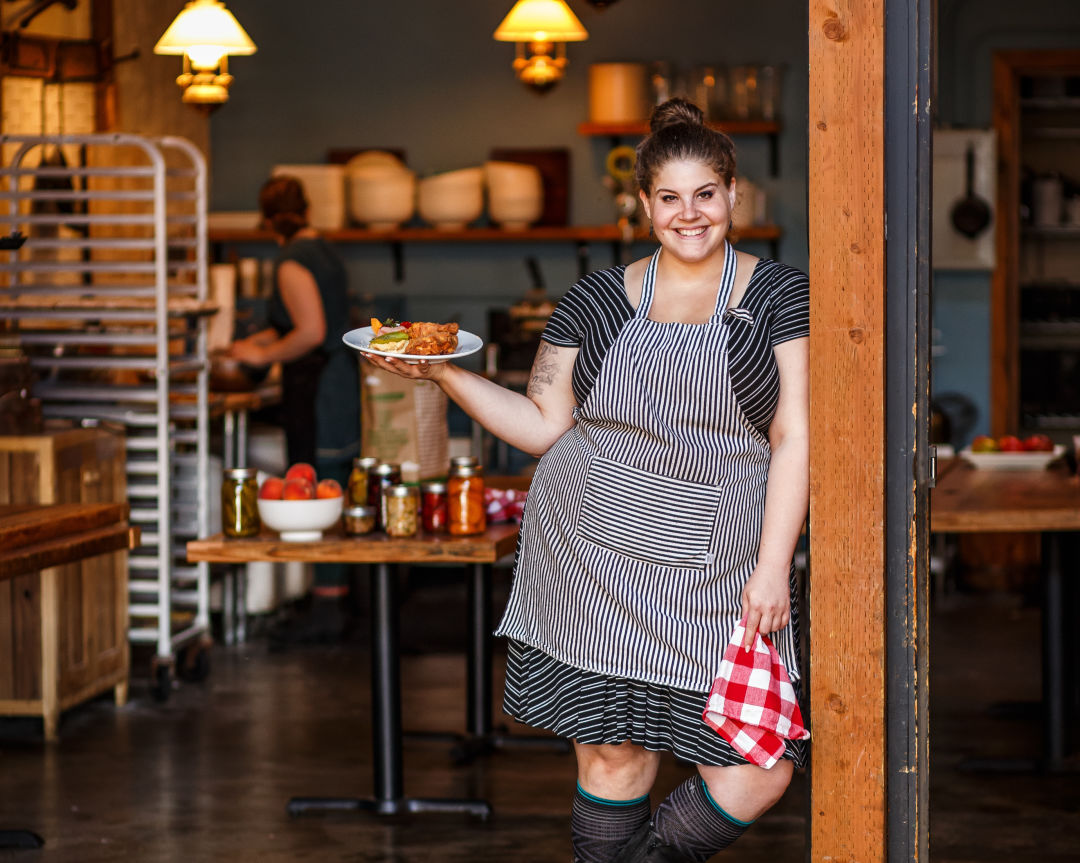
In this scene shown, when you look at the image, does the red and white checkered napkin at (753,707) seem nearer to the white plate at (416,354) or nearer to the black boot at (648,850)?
the black boot at (648,850)

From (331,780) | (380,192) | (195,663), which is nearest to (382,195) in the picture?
(380,192)

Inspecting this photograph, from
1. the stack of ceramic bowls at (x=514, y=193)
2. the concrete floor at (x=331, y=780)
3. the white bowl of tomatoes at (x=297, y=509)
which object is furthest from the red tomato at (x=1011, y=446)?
the stack of ceramic bowls at (x=514, y=193)

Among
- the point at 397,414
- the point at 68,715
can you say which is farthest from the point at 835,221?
the point at 68,715

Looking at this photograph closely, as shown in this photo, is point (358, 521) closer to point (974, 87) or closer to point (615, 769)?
point (615, 769)

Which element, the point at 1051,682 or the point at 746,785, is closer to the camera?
the point at 746,785

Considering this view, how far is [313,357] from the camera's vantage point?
6062 mm

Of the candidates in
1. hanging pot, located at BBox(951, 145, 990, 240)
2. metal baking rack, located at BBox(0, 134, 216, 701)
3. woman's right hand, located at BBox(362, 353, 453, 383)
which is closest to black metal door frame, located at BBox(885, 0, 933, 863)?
woman's right hand, located at BBox(362, 353, 453, 383)

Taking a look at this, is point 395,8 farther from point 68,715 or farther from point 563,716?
point 563,716

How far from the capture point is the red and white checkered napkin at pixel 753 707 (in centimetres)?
249

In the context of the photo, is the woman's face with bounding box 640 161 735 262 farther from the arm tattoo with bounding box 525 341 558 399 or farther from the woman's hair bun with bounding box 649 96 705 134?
the arm tattoo with bounding box 525 341 558 399

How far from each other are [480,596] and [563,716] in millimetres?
1854

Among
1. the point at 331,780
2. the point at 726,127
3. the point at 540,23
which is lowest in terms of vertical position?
the point at 331,780

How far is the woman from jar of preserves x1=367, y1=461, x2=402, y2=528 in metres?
1.14

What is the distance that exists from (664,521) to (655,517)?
0.05 ft
